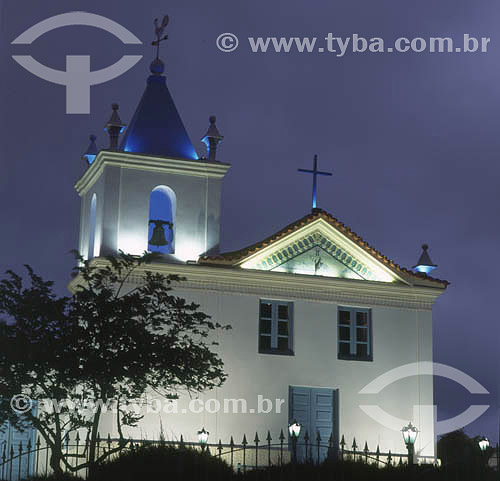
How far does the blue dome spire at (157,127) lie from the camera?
1324 inches

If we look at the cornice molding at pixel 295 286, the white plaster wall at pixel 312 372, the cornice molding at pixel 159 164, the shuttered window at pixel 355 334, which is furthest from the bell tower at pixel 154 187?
the shuttered window at pixel 355 334

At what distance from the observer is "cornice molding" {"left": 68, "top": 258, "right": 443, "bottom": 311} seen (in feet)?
105

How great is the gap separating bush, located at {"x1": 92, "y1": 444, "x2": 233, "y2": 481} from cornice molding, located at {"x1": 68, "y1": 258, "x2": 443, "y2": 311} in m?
10.2

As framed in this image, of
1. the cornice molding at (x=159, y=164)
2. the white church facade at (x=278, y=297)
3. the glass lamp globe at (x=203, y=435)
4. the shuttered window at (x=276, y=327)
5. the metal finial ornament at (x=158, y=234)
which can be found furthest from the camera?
the metal finial ornament at (x=158, y=234)

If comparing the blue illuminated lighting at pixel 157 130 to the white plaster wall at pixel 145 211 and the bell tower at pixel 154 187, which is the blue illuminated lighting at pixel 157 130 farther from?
the white plaster wall at pixel 145 211

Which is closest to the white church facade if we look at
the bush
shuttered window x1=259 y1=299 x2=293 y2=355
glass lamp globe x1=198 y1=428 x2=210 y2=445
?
shuttered window x1=259 y1=299 x2=293 y2=355

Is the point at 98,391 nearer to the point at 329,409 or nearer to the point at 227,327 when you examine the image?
the point at 227,327

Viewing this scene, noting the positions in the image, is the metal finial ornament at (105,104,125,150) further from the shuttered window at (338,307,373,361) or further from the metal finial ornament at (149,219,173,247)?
the shuttered window at (338,307,373,361)

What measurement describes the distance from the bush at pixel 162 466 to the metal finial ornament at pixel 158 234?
11.9 metres

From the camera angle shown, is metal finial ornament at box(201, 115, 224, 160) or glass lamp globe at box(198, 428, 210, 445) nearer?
glass lamp globe at box(198, 428, 210, 445)

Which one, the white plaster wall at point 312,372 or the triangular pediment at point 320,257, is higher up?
the triangular pediment at point 320,257

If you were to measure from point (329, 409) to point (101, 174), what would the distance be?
32.7ft

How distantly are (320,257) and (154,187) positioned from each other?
5525 millimetres

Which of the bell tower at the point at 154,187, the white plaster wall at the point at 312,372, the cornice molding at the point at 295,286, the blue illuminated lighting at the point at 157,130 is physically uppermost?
the blue illuminated lighting at the point at 157,130
